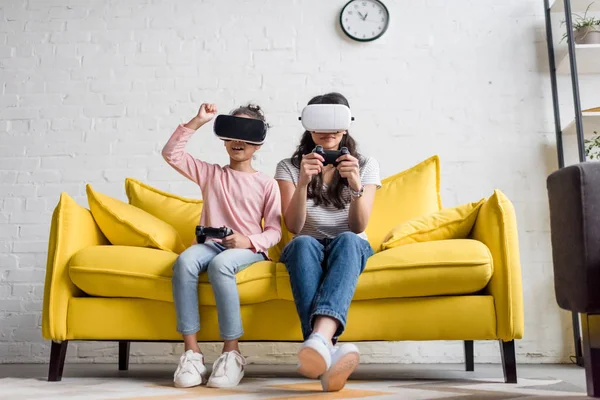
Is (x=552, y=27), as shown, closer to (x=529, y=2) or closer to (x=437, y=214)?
(x=529, y=2)

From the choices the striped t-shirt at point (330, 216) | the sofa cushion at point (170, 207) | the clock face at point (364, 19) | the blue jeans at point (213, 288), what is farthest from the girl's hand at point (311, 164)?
the clock face at point (364, 19)

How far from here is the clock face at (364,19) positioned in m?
3.09

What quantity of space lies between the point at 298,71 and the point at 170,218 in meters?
1.03

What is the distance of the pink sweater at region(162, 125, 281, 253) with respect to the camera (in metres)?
2.19

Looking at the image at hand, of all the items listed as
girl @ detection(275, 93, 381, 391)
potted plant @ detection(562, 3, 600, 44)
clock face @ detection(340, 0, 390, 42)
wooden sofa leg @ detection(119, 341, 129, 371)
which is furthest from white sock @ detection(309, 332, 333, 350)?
potted plant @ detection(562, 3, 600, 44)

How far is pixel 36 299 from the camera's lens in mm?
2920

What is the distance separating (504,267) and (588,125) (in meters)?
1.32

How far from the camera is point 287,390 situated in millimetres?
1704

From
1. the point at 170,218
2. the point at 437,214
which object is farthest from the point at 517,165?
the point at 170,218

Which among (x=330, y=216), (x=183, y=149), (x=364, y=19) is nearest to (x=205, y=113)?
(x=183, y=149)

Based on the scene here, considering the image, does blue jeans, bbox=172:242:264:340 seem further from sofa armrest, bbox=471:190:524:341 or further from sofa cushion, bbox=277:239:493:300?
sofa armrest, bbox=471:190:524:341

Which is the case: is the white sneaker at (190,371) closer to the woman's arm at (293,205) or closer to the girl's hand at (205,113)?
the woman's arm at (293,205)

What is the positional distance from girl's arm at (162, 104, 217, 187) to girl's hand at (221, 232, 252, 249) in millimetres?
317

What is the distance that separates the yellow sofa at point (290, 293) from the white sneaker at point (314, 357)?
1.38ft
